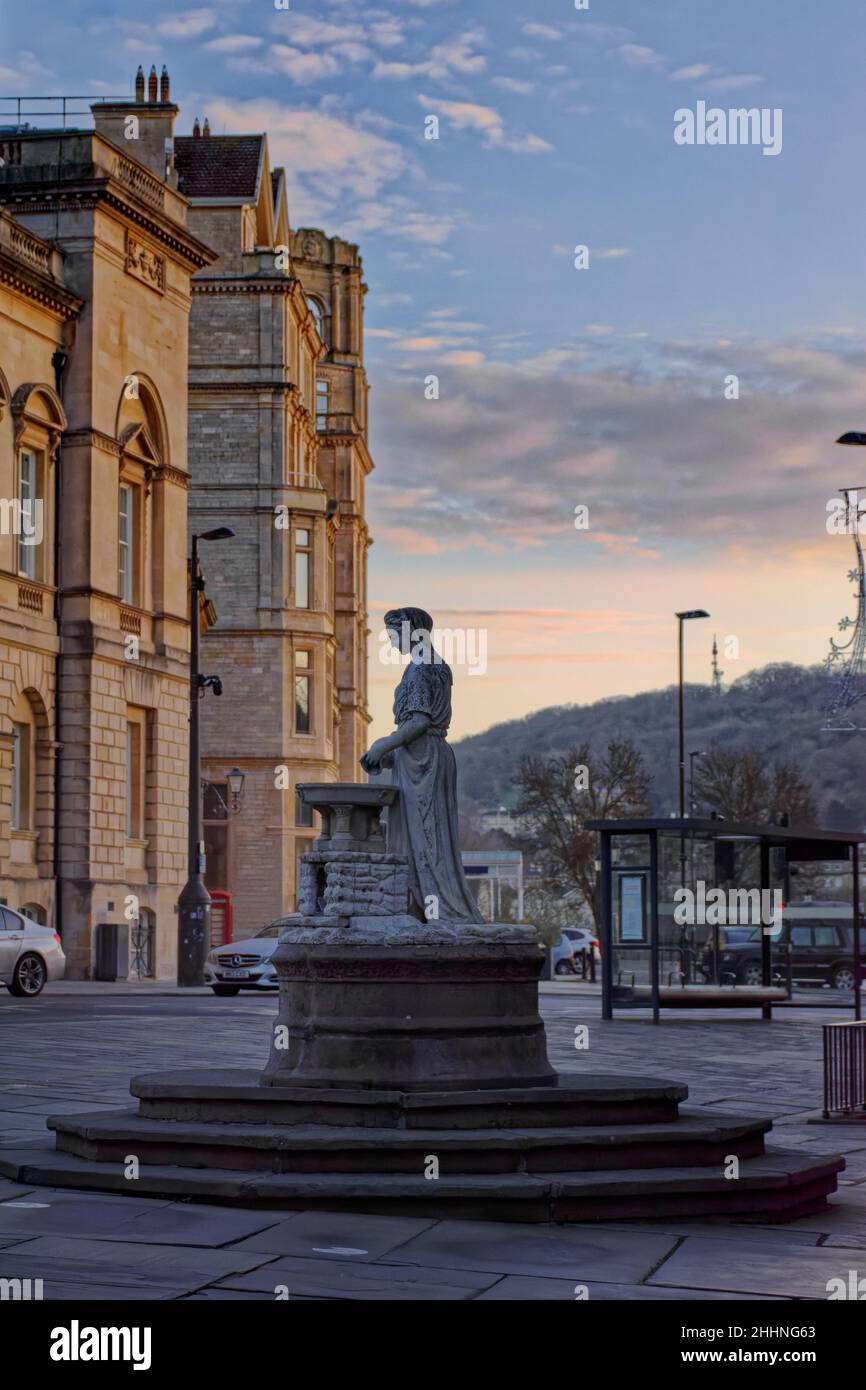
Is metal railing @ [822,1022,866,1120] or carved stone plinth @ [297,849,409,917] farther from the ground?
carved stone plinth @ [297,849,409,917]

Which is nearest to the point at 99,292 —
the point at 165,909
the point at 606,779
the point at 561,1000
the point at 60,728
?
the point at 60,728

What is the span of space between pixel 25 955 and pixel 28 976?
420mm

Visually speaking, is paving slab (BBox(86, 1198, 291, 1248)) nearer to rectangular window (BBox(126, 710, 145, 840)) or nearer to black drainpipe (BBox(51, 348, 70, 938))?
black drainpipe (BBox(51, 348, 70, 938))

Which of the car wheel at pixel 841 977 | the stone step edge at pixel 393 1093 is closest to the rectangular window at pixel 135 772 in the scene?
the car wheel at pixel 841 977

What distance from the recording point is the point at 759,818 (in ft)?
264

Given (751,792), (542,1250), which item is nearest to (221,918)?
(751,792)

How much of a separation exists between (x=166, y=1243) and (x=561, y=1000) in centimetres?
2828

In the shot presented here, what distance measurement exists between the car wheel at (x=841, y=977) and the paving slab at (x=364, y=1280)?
139 ft

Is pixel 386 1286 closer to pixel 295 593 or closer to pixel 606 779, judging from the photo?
pixel 295 593

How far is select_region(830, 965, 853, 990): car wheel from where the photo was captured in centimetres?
4938

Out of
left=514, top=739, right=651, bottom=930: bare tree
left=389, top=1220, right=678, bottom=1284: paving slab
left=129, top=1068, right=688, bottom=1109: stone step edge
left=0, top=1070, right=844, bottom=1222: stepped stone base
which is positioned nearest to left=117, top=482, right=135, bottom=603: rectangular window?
left=129, top=1068, right=688, bottom=1109: stone step edge

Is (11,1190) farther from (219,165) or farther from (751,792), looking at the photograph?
(751,792)

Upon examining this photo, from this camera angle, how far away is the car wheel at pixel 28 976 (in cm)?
A: 3125

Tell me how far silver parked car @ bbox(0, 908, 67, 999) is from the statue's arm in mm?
19325
